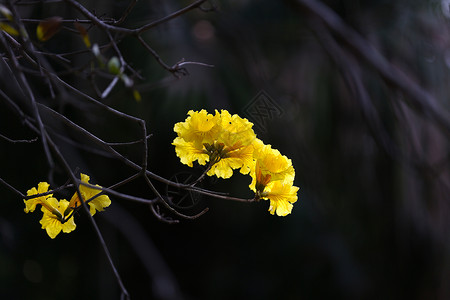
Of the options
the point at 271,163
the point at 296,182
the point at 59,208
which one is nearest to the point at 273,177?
the point at 271,163

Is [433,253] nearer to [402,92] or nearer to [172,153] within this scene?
[402,92]

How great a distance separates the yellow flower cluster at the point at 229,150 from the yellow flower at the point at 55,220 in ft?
0.53

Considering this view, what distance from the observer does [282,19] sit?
2568 mm

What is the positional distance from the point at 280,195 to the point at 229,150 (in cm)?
10

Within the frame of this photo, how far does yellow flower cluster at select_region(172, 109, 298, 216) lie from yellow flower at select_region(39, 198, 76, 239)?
16 centimetres

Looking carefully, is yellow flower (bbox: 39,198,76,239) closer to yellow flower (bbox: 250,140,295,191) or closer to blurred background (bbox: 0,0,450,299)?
yellow flower (bbox: 250,140,295,191)

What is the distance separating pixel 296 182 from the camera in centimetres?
226

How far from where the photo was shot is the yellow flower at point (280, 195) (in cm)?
67

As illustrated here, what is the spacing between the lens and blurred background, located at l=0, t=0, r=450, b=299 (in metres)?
2.14

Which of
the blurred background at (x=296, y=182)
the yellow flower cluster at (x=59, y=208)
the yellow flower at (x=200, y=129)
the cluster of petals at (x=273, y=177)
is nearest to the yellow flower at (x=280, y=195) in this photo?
the cluster of petals at (x=273, y=177)

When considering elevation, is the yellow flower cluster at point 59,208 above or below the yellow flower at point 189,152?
below

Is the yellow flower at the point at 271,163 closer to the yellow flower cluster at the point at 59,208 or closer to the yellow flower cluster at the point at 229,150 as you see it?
the yellow flower cluster at the point at 229,150

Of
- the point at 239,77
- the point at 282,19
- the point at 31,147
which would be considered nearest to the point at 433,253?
the point at 239,77

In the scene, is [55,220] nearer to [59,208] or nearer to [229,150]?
[59,208]
